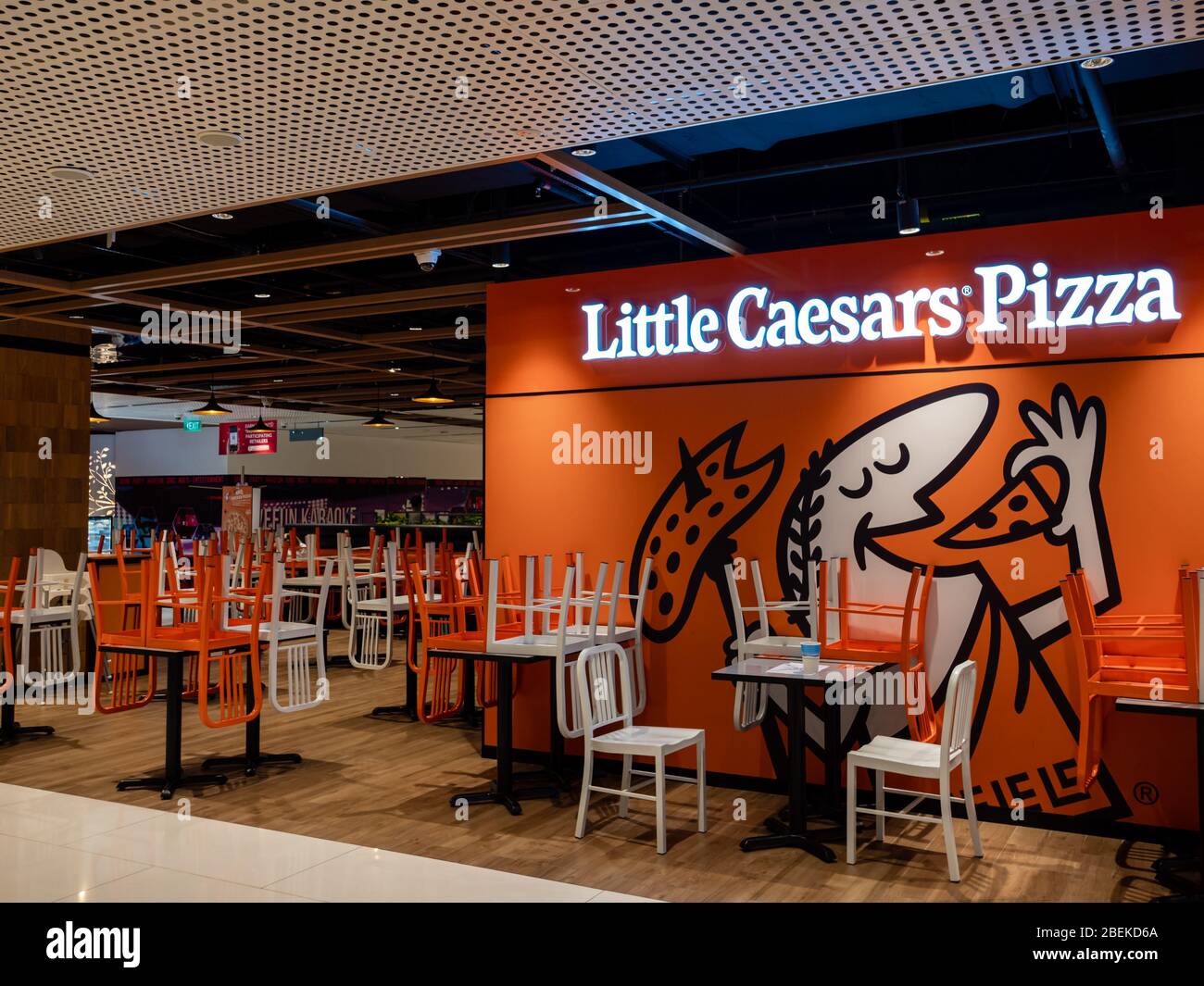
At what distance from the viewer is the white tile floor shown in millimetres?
3789

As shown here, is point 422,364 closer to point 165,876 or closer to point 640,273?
point 640,273

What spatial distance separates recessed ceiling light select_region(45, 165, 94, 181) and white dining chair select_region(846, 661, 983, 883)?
3663mm

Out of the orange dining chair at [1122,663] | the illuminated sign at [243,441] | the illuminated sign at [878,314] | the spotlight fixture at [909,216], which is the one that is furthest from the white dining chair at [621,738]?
the illuminated sign at [243,441]

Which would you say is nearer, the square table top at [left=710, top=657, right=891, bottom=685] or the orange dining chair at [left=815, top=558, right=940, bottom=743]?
the square table top at [left=710, top=657, right=891, bottom=685]

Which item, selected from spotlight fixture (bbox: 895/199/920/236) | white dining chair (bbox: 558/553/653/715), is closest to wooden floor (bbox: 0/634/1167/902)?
white dining chair (bbox: 558/553/653/715)

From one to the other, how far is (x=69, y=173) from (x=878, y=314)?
3879mm

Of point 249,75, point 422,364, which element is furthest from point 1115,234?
point 422,364

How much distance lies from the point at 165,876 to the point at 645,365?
3733 mm

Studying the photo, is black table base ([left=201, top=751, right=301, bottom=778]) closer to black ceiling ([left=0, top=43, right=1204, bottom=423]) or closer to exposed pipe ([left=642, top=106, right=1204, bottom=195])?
black ceiling ([left=0, top=43, right=1204, bottom=423])

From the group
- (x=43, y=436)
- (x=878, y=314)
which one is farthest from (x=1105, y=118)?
(x=43, y=436)

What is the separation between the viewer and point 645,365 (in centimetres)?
629

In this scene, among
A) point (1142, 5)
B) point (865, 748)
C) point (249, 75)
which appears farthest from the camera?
point (865, 748)
